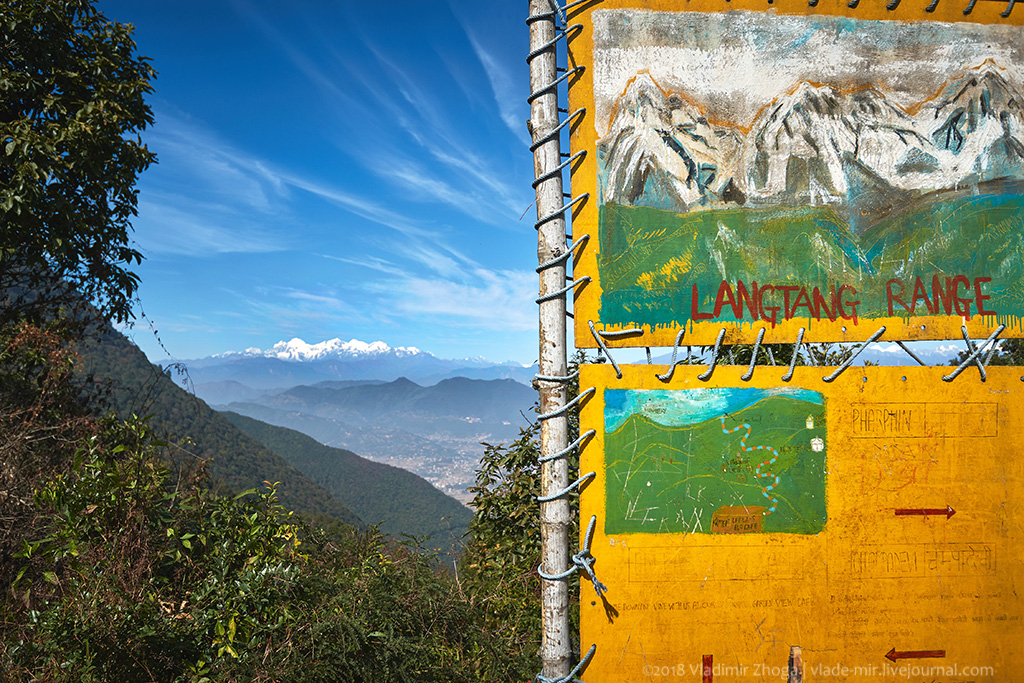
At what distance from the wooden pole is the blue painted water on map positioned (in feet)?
0.71

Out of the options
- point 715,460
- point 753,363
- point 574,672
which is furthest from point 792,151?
point 574,672

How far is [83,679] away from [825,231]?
436 cm

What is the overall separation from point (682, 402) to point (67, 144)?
23.6 feet

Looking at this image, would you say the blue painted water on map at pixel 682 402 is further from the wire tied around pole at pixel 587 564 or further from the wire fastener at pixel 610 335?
the wire tied around pole at pixel 587 564

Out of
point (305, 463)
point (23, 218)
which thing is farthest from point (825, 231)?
point (305, 463)

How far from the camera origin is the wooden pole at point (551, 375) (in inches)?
77.8

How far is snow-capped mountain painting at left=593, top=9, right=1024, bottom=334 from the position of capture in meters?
1.98

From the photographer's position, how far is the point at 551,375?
197 centimetres

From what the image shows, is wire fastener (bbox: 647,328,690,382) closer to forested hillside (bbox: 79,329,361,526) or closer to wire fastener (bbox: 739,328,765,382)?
wire fastener (bbox: 739,328,765,382)

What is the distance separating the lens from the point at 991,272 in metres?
2.04

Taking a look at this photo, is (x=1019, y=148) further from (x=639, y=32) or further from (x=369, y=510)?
(x=369, y=510)

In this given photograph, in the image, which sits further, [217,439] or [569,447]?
[217,439]

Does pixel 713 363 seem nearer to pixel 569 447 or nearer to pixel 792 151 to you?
pixel 569 447

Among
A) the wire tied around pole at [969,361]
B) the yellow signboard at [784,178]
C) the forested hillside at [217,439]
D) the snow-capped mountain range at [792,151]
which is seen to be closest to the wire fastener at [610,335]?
the yellow signboard at [784,178]
